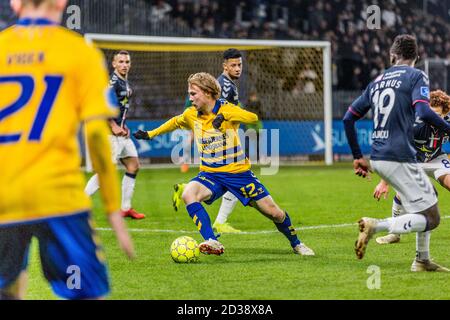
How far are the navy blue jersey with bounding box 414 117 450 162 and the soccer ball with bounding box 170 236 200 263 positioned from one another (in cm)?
315

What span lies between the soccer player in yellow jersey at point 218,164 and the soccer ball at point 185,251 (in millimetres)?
219

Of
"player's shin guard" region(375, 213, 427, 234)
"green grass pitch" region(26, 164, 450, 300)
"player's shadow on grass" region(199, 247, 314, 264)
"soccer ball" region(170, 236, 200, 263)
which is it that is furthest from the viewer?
"player's shadow on grass" region(199, 247, 314, 264)

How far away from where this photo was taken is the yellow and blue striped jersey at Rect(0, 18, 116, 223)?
3.88 metres

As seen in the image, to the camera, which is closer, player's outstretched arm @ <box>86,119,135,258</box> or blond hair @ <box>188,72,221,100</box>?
player's outstretched arm @ <box>86,119,135,258</box>

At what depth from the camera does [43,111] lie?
3896 millimetres

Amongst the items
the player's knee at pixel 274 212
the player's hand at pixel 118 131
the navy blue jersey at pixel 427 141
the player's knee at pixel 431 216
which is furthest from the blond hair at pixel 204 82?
the player's hand at pixel 118 131

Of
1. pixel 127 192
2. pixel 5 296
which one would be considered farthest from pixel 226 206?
pixel 5 296

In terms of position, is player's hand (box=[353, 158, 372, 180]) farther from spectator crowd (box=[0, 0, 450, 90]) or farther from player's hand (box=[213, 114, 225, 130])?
spectator crowd (box=[0, 0, 450, 90])

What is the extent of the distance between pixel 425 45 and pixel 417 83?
72.0 ft

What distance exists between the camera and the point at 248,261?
27.6 feet

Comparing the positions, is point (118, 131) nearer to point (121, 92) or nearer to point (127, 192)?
point (121, 92)

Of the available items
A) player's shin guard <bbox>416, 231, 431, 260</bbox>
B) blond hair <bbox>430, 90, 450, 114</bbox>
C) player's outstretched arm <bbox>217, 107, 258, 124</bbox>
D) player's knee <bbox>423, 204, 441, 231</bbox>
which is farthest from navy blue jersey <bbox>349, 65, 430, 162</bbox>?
blond hair <bbox>430, 90, 450, 114</bbox>

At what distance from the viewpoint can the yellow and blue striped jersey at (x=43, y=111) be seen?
3885 mm

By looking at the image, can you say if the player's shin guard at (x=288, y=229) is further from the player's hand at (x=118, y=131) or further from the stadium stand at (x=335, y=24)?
the stadium stand at (x=335, y=24)
